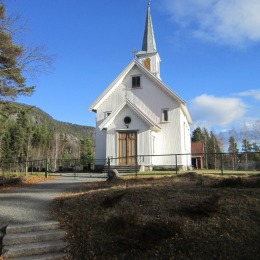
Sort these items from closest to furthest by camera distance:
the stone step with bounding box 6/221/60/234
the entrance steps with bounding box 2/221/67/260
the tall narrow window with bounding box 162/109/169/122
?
the entrance steps with bounding box 2/221/67/260 < the stone step with bounding box 6/221/60/234 < the tall narrow window with bounding box 162/109/169/122

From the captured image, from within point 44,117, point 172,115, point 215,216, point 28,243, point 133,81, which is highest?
point 44,117

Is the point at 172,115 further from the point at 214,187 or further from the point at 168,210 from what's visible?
the point at 168,210

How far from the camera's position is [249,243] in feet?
21.0

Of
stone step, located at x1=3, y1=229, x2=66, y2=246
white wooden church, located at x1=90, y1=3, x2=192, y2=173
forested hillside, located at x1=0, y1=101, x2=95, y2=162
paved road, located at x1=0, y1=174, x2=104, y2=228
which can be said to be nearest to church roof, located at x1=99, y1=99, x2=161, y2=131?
white wooden church, located at x1=90, y1=3, x2=192, y2=173

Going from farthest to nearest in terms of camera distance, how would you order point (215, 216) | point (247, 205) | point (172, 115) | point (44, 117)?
point (44, 117), point (172, 115), point (247, 205), point (215, 216)

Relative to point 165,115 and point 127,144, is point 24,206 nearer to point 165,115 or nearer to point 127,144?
point 127,144

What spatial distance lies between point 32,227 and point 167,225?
3375 mm

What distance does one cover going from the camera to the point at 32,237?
7.56m

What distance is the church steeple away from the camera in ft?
112

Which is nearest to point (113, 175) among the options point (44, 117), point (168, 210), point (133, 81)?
point (168, 210)

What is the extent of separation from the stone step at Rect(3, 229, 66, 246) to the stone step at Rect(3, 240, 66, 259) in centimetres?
19

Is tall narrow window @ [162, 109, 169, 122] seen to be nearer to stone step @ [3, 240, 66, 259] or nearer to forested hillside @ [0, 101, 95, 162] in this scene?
stone step @ [3, 240, 66, 259]

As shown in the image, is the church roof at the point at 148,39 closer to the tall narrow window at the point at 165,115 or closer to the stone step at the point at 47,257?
the tall narrow window at the point at 165,115

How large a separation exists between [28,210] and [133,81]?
2098 centimetres
